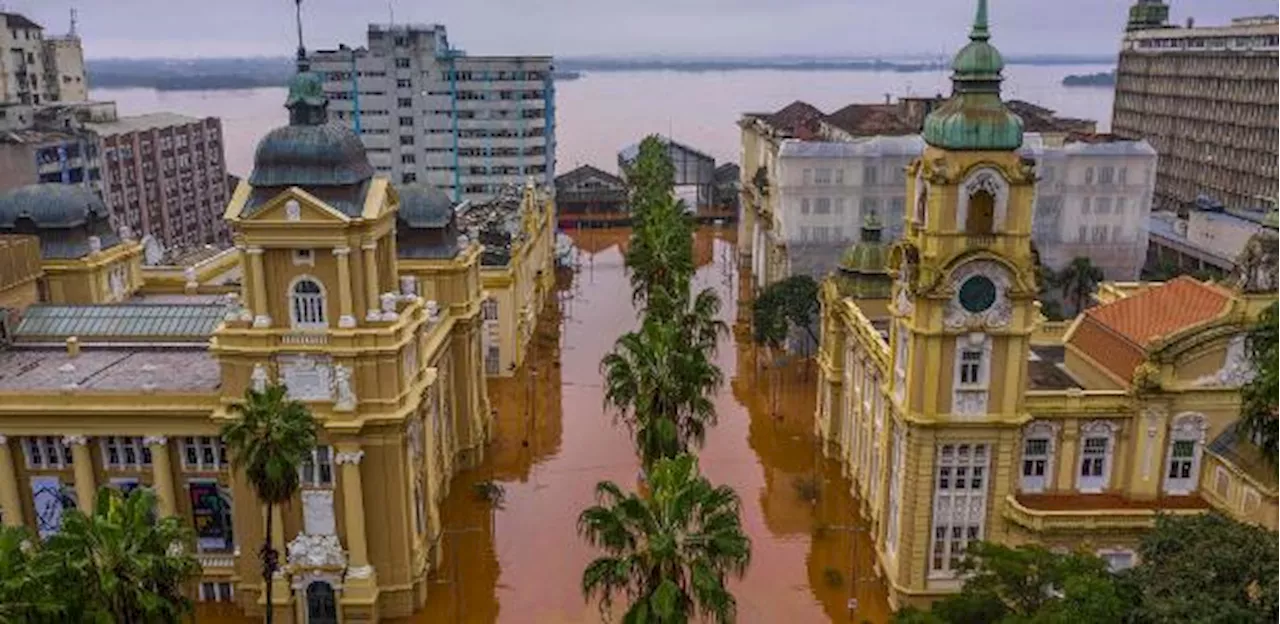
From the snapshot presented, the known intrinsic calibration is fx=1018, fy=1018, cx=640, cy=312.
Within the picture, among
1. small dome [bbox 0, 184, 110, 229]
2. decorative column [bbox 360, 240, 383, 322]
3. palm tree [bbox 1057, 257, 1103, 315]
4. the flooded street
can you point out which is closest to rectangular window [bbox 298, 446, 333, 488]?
decorative column [bbox 360, 240, 383, 322]

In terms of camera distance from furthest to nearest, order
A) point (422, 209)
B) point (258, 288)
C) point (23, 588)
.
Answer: point (422, 209)
point (258, 288)
point (23, 588)

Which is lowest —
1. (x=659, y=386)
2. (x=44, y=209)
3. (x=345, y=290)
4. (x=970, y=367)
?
(x=659, y=386)

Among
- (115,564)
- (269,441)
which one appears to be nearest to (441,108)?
(269,441)

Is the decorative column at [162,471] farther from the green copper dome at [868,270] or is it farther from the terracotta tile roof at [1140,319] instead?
the terracotta tile roof at [1140,319]

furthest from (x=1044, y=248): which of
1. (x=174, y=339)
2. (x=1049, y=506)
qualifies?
(x=174, y=339)

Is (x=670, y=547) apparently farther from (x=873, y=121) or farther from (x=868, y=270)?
(x=873, y=121)

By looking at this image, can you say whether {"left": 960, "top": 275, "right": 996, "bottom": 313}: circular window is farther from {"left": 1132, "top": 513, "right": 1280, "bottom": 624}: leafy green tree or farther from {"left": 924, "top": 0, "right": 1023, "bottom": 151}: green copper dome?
{"left": 1132, "top": 513, "right": 1280, "bottom": 624}: leafy green tree

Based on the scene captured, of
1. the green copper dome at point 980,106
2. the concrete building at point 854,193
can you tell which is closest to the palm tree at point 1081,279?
the concrete building at point 854,193

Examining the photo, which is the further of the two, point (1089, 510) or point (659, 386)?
point (1089, 510)
